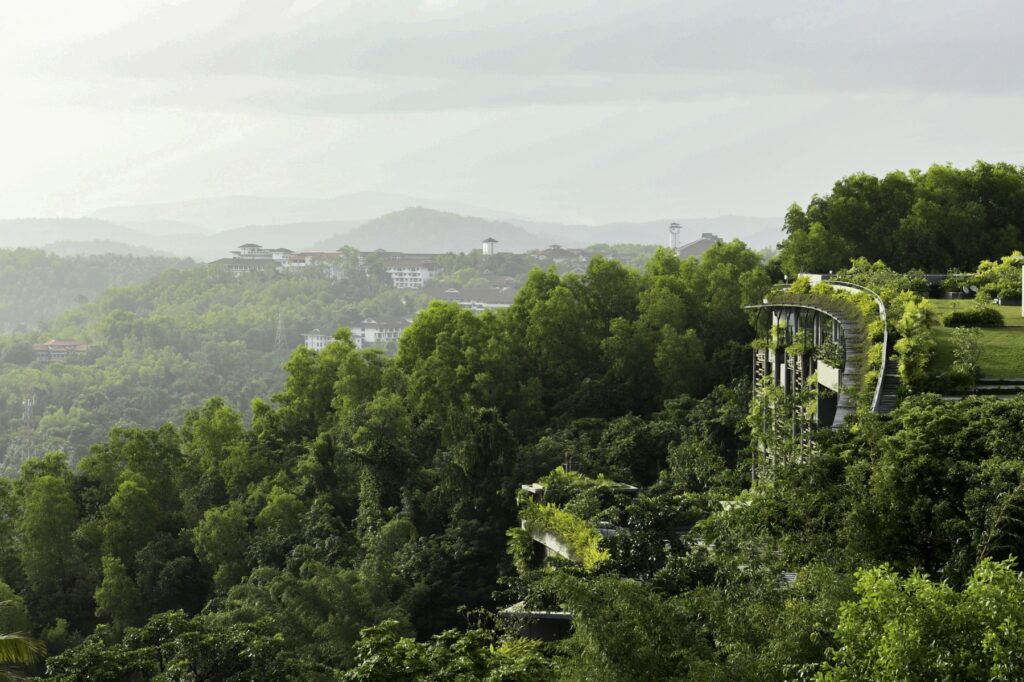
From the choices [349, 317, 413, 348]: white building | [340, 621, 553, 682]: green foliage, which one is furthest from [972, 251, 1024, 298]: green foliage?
[349, 317, 413, 348]: white building

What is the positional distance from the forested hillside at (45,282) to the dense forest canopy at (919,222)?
9271 cm

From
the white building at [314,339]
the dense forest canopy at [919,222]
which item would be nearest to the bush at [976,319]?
the dense forest canopy at [919,222]

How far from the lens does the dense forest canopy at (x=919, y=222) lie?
2420 centimetres

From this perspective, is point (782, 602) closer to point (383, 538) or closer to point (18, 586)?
point (383, 538)

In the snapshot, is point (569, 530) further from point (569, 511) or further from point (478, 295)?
point (478, 295)

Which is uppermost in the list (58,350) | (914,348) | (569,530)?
(914,348)

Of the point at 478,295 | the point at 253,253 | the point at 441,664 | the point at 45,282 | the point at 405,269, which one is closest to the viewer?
the point at 441,664

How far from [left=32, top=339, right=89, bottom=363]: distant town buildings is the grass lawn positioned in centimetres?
7225

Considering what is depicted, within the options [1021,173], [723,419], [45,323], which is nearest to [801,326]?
[723,419]

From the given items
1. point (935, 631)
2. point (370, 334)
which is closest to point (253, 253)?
point (370, 334)

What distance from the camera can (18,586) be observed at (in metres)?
22.6

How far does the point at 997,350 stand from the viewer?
12430 mm

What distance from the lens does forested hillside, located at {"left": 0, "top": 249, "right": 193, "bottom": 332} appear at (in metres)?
114

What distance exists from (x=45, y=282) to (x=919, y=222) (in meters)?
106
